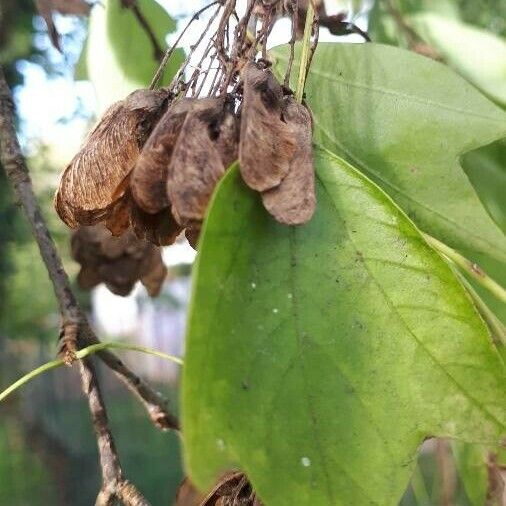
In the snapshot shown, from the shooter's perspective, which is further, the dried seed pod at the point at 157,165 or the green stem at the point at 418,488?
the green stem at the point at 418,488

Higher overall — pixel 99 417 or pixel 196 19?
pixel 196 19

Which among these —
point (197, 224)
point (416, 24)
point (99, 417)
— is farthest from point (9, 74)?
point (197, 224)

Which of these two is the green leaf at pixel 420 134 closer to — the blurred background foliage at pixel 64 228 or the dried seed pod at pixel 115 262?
the blurred background foliage at pixel 64 228

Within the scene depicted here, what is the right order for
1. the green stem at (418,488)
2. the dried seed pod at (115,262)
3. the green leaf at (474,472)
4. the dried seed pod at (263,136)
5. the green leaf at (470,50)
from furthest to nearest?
the green stem at (418,488), the dried seed pod at (115,262), the green leaf at (470,50), the green leaf at (474,472), the dried seed pod at (263,136)

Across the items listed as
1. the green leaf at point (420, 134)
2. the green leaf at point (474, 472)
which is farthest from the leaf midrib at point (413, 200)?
the green leaf at point (474, 472)

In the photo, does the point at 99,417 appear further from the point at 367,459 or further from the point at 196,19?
the point at 196,19

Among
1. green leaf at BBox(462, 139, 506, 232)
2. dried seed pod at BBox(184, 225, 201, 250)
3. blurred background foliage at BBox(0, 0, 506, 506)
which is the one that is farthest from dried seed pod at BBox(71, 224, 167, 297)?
dried seed pod at BBox(184, 225, 201, 250)
